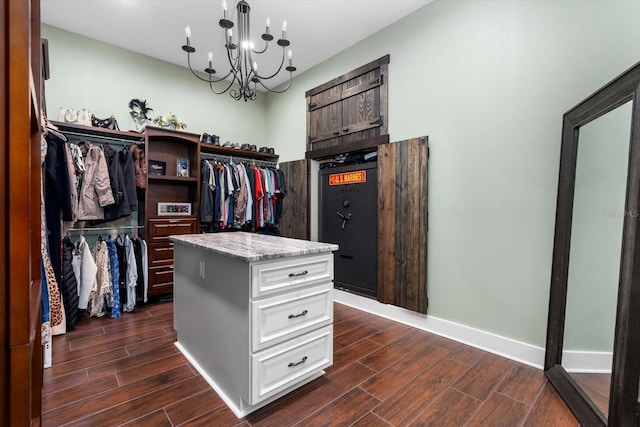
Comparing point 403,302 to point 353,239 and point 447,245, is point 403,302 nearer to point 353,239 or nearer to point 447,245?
point 447,245

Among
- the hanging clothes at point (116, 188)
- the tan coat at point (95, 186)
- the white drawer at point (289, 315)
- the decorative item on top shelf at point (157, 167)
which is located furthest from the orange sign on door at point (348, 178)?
the tan coat at point (95, 186)

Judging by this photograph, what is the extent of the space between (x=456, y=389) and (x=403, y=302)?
108 centimetres

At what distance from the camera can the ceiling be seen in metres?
2.82

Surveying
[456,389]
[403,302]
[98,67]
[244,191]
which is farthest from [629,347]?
[98,67]

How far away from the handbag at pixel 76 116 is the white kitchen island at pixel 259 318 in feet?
7.38

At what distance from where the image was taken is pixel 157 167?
12.1 ft

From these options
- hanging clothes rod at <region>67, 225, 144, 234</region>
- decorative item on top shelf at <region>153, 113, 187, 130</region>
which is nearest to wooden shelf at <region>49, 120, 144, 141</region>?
decorative item on top shelf at <region>153, 113, 187, 130</region>

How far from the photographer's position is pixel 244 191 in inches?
157

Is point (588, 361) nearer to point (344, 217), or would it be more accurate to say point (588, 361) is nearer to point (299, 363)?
point (299, 363)

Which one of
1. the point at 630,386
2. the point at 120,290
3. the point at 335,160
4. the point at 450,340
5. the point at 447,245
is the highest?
the point at 335,160

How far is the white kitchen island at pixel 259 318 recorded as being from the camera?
156 cm

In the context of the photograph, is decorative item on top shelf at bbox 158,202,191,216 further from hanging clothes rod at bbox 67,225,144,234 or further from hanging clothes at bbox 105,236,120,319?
hanging clothes at bbox 105,236,120,319

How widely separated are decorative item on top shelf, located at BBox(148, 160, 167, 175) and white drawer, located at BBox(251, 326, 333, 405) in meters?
3.00

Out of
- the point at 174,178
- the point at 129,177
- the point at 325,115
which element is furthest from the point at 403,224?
the point at 129,177
